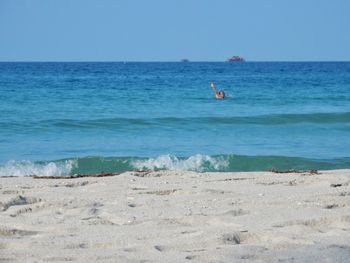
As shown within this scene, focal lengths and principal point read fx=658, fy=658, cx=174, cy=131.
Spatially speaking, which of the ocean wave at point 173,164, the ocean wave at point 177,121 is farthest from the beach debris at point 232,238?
the ocean wave at point 177,121

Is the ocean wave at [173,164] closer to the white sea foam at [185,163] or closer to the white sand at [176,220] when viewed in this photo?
the white sea foam at [185,163]

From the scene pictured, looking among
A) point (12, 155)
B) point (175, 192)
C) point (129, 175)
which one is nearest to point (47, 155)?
point (12, 155)

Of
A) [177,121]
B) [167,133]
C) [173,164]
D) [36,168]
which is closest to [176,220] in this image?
[36,168]

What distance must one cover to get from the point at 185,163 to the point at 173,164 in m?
0.20

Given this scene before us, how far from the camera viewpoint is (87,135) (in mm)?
14039

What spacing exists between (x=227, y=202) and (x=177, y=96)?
20.4 meters

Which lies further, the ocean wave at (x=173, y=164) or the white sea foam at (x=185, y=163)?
the white sea foam at (x=185, y=163)

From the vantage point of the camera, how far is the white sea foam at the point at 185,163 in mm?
10508

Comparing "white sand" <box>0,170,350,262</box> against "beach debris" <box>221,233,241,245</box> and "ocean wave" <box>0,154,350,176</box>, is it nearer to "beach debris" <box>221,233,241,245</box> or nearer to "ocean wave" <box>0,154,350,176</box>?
"beach debris" <box>221,233,241,245</box>

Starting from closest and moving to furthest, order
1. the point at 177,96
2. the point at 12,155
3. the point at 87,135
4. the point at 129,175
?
the point at 129,175
the point at 12,155
the point at 87,135
the point at 177,96

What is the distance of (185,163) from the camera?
10.7 meters

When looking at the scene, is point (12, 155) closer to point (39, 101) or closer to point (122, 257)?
point (122, 257)

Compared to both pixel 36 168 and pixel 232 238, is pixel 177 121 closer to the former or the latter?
pixel 36 168

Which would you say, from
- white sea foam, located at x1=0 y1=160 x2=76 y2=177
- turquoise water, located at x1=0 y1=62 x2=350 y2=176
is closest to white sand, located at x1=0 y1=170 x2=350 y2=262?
white sea foam, located at x1=0 y1=160 x2=76 y2=177
